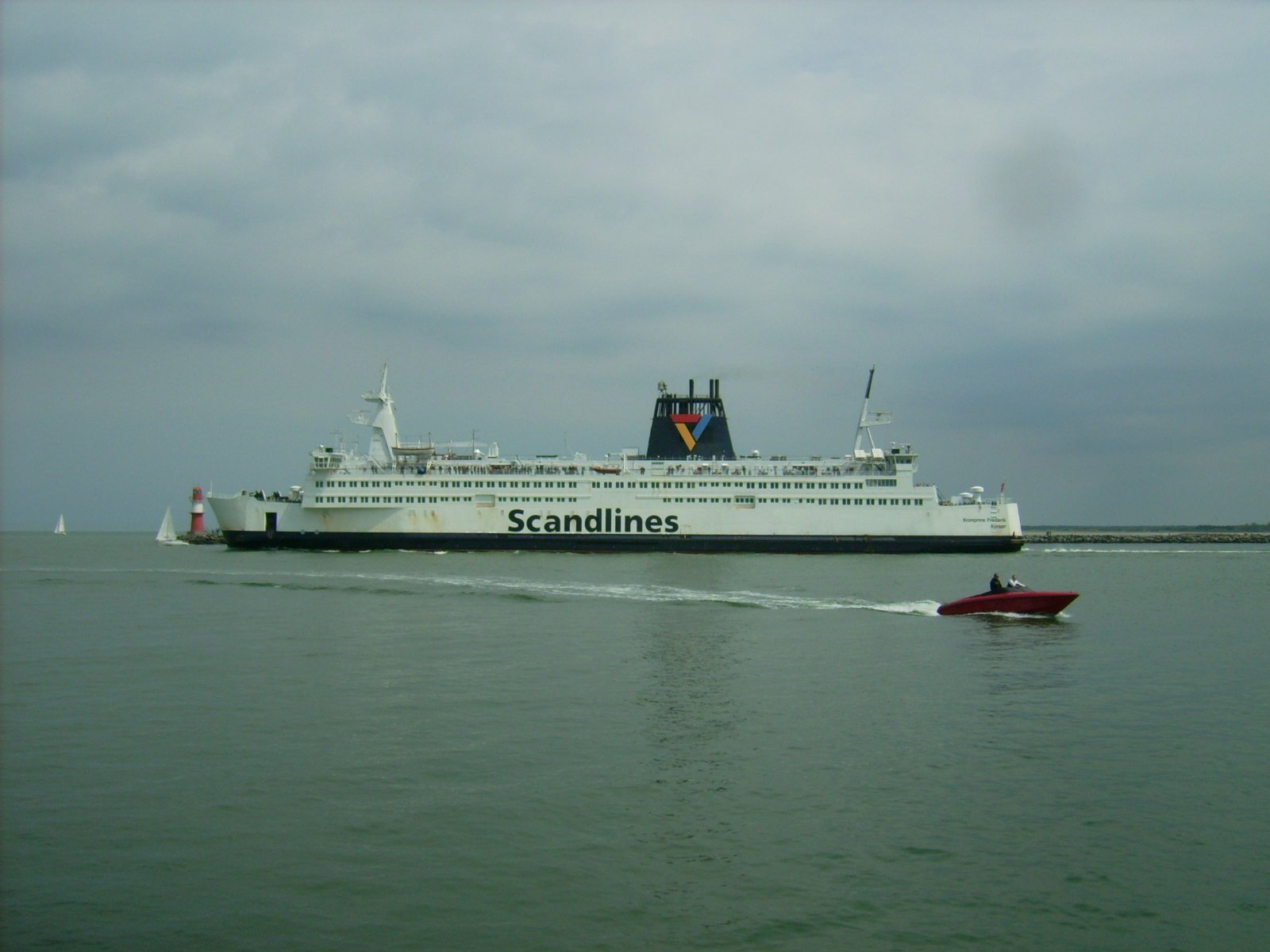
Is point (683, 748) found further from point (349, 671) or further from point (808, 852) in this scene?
point (349, 671)

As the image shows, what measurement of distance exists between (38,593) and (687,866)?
31128 mm

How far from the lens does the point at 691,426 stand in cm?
6112

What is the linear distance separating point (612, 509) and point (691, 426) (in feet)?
25.2

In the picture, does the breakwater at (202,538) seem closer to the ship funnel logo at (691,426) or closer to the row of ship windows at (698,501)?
the row of ship windows at (698,501)

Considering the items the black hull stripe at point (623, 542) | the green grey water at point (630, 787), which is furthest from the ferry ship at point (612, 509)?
the green grey water at point (630, 787)

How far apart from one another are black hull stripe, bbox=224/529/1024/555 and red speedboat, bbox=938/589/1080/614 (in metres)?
29.5

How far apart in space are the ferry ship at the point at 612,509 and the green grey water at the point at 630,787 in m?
32.1

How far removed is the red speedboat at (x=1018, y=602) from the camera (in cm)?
2686

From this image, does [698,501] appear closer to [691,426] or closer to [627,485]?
[627,485]

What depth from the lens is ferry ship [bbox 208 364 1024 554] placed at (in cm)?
5653

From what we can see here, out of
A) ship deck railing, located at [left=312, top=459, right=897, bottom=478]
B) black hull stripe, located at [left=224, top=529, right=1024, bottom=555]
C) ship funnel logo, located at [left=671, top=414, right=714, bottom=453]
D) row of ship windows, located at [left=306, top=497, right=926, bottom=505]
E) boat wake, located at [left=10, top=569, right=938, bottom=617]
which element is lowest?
boat wake, located at [left=10, top=569, right=938, bottom=617]

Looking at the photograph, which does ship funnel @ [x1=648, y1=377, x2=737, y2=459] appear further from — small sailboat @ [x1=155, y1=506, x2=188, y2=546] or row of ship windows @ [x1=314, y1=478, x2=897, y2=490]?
small sailboat @ [x1=155, y1=506, x2=188, y2=546]

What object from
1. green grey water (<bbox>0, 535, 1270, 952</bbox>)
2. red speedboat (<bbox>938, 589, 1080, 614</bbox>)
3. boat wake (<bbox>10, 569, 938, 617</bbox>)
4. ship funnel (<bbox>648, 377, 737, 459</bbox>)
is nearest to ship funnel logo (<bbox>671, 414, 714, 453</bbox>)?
ship funnel (<bbox>648, 377, 737, 459</bbox>)

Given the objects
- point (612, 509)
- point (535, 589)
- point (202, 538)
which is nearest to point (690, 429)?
point (612, 509)
